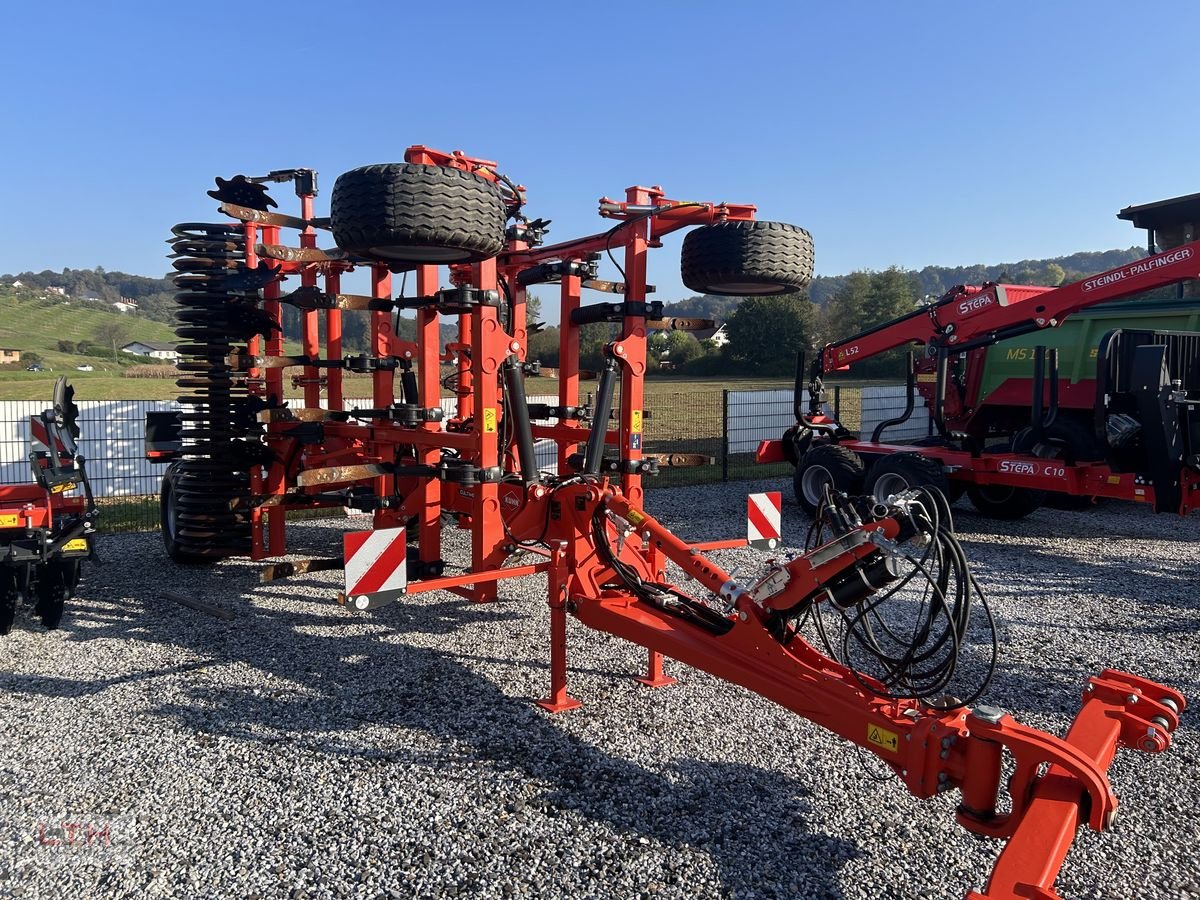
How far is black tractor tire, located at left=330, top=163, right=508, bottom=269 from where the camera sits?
403 cm

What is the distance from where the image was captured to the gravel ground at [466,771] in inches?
108

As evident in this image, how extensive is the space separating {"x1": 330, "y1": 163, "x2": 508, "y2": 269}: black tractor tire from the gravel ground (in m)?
2.23

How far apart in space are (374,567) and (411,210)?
1682mm

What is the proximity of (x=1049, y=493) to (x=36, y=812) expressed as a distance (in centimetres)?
948

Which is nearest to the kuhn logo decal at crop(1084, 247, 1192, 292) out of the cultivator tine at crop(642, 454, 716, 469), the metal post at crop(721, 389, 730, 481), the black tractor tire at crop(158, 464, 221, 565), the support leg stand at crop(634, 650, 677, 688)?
the cultivator tine at crop(642, 454, 716, 469)

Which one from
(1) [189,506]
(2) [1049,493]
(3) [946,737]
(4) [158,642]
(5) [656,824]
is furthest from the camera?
(2) [1049,493]

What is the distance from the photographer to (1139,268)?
24.7ft

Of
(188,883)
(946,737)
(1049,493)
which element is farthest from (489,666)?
(1049,493)

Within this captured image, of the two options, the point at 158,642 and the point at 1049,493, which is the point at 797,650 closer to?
the point at 158,642

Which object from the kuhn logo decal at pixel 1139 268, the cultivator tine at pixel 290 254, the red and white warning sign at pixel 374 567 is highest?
the kuhn logo decal at pixel 1139 268

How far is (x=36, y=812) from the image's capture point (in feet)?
10.2

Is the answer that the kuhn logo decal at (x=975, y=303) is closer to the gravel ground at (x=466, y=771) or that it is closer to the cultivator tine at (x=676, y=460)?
the gravel ground at (x=466, y=771)

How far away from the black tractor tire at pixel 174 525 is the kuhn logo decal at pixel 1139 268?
26.0 ft

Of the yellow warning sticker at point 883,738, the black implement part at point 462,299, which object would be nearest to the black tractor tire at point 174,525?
the black implement part at point 462,299
